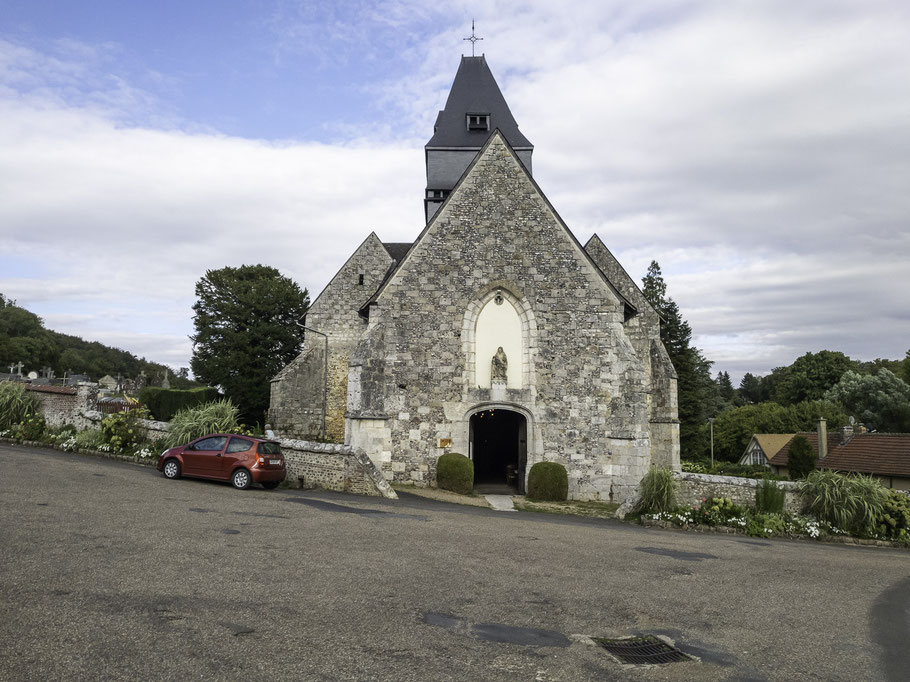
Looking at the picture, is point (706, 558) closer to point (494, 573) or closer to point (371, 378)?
point (494, 573)

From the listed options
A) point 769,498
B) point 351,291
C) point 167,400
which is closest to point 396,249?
point 351,291

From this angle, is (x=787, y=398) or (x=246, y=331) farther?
(x=787, y=398)

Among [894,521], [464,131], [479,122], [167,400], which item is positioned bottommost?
[894,521]

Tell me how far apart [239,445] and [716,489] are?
11.4 m

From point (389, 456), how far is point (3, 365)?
75.5 metres

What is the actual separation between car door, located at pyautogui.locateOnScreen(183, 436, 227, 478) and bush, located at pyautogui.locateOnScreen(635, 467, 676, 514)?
10.0 meters

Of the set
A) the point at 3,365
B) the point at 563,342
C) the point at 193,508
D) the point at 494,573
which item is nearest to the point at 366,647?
the point at 494,573

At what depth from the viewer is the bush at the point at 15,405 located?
21.0m

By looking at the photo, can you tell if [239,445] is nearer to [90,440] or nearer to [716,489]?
[90,440]

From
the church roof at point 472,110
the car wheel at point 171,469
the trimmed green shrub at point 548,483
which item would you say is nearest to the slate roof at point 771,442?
the church roof at point 472,110

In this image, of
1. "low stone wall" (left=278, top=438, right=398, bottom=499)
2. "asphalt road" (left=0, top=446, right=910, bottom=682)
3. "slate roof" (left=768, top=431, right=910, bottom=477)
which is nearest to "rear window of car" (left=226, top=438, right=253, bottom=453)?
"low stone wall" (left=278, top=438, right=398, bottom=499)

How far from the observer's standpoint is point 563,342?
1795 centimetres

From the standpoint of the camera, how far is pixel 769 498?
14.9m

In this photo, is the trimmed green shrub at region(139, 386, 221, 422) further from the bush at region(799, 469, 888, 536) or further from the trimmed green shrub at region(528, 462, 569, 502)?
the bush at region(799, 469, 888, 536)
